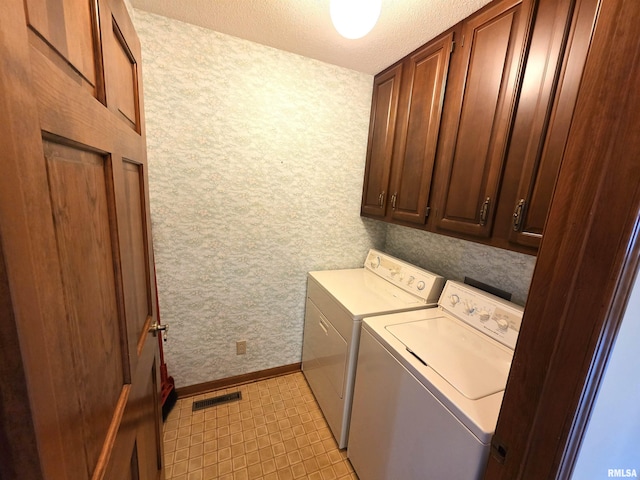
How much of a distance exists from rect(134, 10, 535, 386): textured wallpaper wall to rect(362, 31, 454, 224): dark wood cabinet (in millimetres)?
163

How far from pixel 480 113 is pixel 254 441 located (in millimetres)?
2253

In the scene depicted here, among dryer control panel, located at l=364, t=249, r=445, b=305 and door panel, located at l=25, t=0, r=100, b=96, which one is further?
dryer control panel, located at l=364, t=249, r=445, b=305

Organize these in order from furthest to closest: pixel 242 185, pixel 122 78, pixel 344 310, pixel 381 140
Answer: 1. pixel 381 140
2. pixel 242 185
3. pixel 344 310
4. pixel 122 78

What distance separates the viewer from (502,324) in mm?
1251

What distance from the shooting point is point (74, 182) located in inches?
19.3

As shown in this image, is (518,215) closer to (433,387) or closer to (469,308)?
(469,308)

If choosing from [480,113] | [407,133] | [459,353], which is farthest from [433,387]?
[407,133]

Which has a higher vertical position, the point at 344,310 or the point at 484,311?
the point at 484,311

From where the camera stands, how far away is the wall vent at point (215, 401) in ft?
6.23

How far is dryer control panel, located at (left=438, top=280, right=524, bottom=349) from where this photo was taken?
1223 mm

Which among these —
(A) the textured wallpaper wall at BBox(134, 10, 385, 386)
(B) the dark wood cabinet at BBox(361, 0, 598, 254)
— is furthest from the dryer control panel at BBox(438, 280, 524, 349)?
(A) the textured wallpaper wall at BBox(134, 10, 385, 386)

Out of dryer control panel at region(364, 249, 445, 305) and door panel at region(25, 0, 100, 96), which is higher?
door panel at region(25, 0, 100, 96)

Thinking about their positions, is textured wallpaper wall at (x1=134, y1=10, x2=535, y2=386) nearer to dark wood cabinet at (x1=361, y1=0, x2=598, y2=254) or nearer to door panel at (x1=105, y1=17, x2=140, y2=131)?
dark wood cabinet at (x1=361, y1=0, x2=598, y2=254)

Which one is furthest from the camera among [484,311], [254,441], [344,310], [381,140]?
[381,140]
